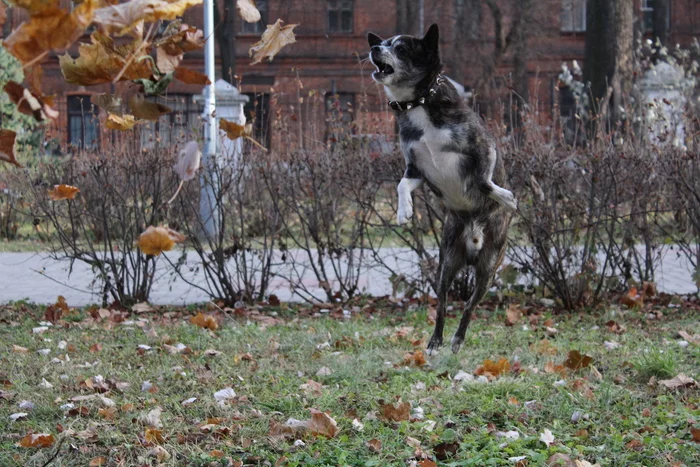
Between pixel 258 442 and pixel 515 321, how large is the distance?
381 centimetres

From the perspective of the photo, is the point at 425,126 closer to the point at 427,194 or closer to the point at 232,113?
the point at 427,194

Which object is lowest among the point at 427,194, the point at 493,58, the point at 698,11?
the point at 427,194

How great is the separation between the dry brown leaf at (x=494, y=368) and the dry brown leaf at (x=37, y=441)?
8.20 feet

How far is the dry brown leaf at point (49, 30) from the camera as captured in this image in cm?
167

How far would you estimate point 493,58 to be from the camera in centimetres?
2438

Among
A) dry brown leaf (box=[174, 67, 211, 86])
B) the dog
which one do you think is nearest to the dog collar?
the dog

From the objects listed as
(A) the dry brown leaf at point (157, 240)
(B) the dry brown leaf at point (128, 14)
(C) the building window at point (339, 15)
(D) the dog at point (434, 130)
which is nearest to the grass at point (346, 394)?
(D) the dog at point (434, 130)

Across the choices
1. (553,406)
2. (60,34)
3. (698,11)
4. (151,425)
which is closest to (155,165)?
(151,425)

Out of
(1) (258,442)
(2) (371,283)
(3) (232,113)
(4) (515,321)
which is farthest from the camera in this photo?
(3) (232,113)

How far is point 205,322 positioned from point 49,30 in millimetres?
5539

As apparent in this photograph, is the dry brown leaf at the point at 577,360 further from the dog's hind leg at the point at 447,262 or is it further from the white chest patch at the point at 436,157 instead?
the white chest patch at the point at 436,157

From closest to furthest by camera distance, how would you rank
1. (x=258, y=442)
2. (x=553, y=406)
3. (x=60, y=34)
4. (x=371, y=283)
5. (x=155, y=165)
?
(x=60, y=34)
(x=258, y=442)
(x=553, y=406)
(x=155, y=165)
(x=371, y=283)

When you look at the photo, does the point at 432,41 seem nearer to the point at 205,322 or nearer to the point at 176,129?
the point at 205,322

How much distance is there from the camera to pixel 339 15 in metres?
32.0
